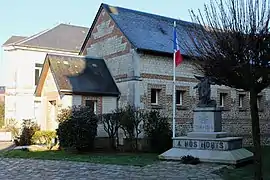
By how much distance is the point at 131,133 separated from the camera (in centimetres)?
2097

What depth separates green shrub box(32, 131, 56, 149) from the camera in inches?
880

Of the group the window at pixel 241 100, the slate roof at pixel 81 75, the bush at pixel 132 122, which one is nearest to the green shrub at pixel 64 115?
the slate roof at pixel 81 75

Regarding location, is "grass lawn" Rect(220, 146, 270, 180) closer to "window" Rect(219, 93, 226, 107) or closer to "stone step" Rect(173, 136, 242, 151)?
"stone step" Rect(173, 136, 242, 151)

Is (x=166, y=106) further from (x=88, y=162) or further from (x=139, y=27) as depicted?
(x=88, y=162)

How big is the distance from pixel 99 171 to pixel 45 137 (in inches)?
399

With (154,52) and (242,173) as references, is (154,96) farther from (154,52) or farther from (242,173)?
(242,173)

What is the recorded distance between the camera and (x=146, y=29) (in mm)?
25078

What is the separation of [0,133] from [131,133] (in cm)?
1369

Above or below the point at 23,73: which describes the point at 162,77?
below

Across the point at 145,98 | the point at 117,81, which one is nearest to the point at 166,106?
the point at 145,98

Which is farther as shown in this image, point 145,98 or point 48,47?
point 48,47

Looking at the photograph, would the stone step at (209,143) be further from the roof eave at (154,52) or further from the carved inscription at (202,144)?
the roof eave at (154,52)

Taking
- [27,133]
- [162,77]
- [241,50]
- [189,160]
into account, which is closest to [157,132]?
[162,77]

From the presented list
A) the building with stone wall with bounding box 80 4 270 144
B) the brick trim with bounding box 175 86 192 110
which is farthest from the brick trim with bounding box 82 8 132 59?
the brick trim with bounding box 175 86 192 110
